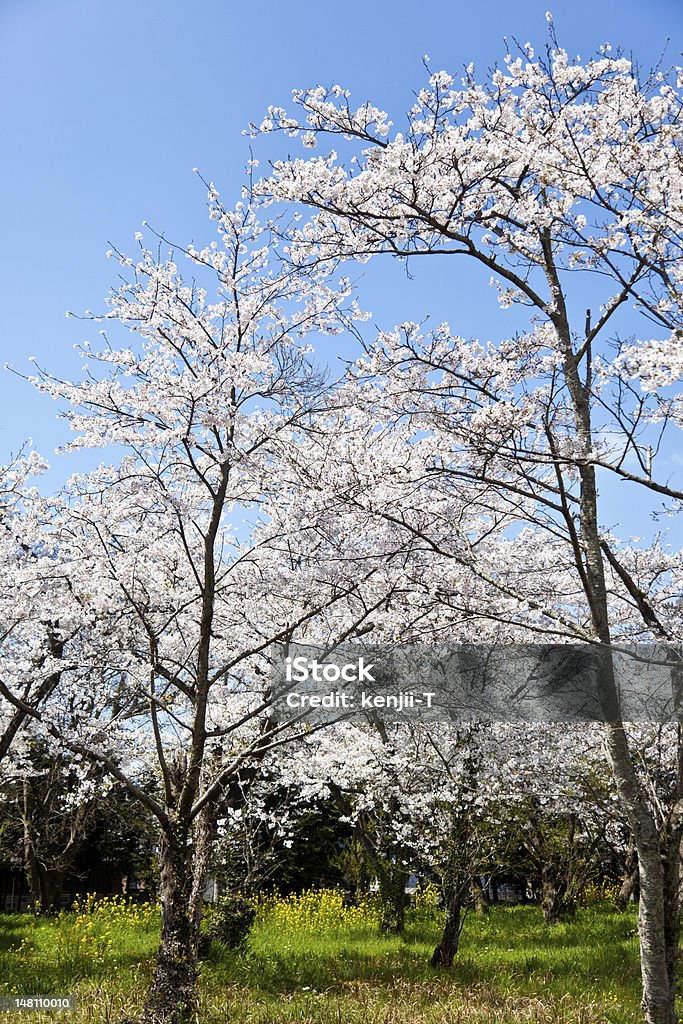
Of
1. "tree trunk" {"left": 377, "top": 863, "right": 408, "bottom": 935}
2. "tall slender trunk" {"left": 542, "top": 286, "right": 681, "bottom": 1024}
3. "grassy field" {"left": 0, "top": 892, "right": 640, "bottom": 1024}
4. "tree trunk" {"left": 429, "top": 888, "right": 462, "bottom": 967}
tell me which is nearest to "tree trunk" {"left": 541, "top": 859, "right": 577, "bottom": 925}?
"grassy field" {"left": 0, "top": 892, "right": 640, "bottom": 1024}

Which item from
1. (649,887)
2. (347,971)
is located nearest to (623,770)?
(649,887)

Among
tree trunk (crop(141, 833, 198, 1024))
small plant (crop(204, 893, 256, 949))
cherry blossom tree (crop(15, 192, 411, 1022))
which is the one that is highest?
cherry blossom tree (crop(15, 192, 411, 1022))

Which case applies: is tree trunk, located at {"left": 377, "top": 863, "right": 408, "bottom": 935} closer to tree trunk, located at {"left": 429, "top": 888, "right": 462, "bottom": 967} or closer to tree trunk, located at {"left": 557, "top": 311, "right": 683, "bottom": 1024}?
tree trunk, located at {"left": 429, "top": 888, "right": 462, "bottom": 967}

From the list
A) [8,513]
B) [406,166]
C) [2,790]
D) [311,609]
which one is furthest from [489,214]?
[2,790]

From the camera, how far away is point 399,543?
22.7 feet

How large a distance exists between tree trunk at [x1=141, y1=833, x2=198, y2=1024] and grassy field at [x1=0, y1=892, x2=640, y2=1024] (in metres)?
0.36

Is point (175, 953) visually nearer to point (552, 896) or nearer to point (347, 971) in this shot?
point (347, 971)

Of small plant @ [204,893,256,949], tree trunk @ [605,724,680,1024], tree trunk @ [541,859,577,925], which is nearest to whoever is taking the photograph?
tree trunk @ [605,724,680,1024]

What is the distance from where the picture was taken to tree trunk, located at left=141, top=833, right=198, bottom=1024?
6137 mm

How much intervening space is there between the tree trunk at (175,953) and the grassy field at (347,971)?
1.19 ft

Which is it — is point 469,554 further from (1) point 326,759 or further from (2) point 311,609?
(1) point 326,759

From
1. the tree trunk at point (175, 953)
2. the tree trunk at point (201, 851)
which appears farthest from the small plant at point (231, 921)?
the tree trunk at point (175, 953)

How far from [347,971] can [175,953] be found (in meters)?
3.35

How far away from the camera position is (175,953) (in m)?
6.28
